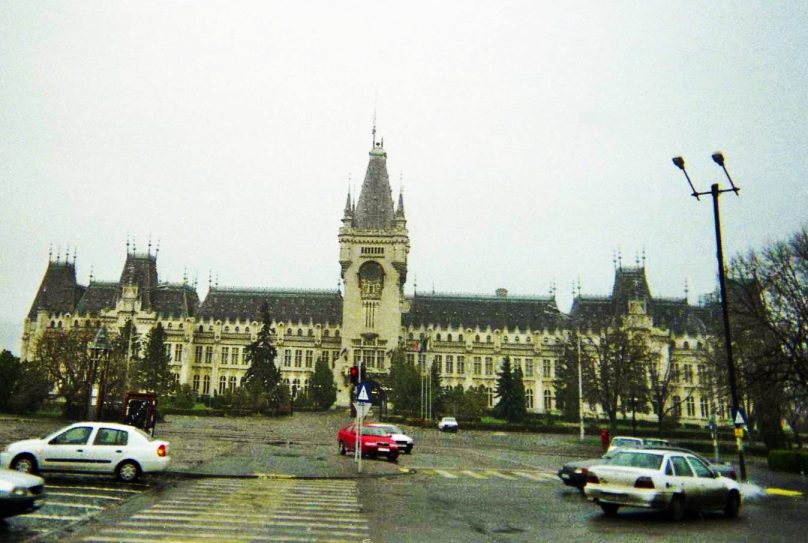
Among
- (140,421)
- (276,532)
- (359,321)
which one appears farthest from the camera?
(359,321)

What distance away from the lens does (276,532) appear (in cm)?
1122

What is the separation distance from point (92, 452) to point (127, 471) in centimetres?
99

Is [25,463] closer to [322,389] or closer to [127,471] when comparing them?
[127,471]

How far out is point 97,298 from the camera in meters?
114

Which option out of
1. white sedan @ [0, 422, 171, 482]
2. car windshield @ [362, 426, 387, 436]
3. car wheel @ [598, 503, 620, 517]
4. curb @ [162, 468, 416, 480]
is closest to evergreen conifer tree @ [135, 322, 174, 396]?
car windshield @ [362, 426, 387, 436]

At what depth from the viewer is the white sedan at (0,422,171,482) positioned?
16.6 metres

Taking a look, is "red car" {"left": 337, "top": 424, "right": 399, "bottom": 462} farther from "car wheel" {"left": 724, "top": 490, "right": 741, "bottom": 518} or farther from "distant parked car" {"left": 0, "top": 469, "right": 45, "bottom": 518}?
"distant parked car" {"left": 0, "top": 469, "right": 45, "bottom": 518}

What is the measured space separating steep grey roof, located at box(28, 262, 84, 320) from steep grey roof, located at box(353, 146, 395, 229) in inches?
1962

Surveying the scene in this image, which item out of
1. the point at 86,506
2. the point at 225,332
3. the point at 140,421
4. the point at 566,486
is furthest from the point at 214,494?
the point at 225,332

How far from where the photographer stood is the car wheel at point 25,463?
16.5 m

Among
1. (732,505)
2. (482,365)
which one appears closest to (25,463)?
(732,505)

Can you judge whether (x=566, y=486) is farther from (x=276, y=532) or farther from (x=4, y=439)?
(x=4, y=439)

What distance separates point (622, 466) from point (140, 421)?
21910mm

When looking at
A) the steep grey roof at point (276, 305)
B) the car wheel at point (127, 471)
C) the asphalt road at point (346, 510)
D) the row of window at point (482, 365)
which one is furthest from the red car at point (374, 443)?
the steep grey roof at point (276, 305)
